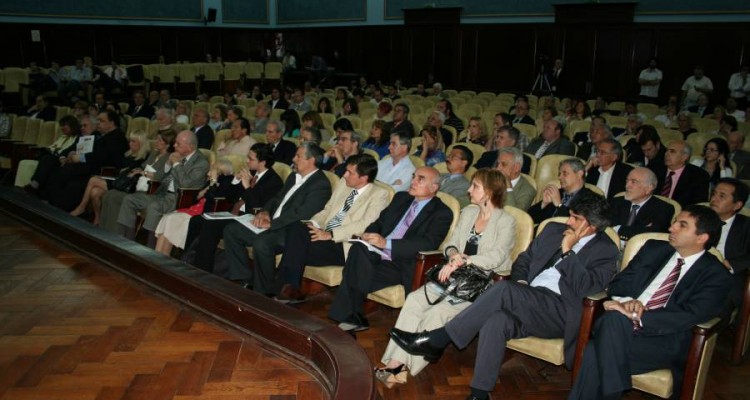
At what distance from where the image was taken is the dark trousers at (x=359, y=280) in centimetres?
355

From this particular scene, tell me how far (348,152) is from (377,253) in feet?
6.49

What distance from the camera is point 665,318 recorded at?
2.70 m

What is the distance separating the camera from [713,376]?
316cm

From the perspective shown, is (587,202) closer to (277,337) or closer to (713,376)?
(713,376)

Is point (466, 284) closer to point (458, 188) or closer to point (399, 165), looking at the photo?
point (458, 188)

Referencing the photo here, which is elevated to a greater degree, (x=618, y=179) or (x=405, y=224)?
(x=618, y=179)

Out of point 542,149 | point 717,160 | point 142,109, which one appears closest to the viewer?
point 717,160

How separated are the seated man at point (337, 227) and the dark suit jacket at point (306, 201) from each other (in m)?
0.09

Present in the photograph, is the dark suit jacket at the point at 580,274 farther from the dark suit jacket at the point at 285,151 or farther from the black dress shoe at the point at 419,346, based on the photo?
the dark suit jacket at the point at 285,151

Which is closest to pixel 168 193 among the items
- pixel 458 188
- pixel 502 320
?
pixel 458 188

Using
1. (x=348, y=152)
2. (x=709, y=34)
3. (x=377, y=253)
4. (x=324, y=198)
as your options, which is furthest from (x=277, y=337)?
(x=709, y=34)

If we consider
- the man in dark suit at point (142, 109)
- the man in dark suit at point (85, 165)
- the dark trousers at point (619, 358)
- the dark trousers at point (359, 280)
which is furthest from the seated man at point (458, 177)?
the man in dark suit at point (142, 109)

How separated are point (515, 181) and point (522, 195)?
132mm

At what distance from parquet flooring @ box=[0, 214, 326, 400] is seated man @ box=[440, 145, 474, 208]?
5.97 ft
